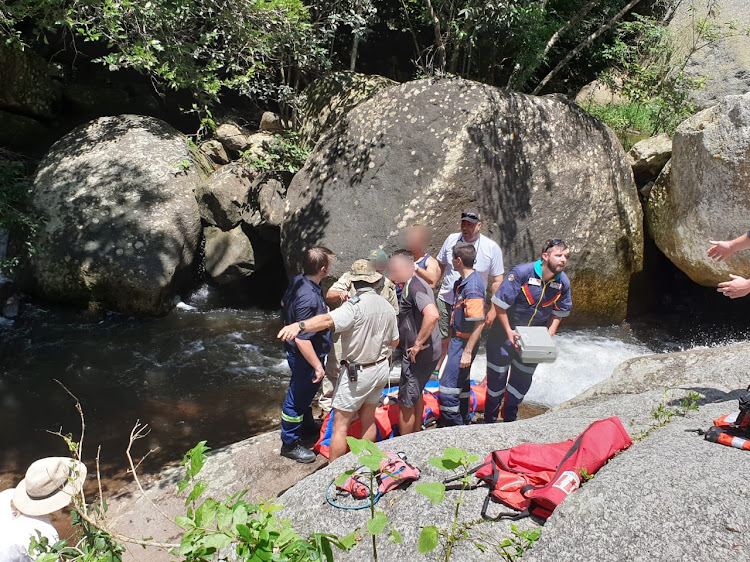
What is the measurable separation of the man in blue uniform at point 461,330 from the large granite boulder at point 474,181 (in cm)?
229

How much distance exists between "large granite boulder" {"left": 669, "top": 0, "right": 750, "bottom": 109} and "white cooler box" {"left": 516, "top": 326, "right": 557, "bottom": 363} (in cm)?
705

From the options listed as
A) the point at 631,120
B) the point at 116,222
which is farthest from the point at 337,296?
the point at 631,120

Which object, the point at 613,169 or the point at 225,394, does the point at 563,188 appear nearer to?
the point at 613,169

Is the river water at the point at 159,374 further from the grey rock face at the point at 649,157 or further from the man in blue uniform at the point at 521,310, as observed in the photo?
the grey rock face at the point at 649,157

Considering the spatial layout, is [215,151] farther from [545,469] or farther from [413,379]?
[545,469]

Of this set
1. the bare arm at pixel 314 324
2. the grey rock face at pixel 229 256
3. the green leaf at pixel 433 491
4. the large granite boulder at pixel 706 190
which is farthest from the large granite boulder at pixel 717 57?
the green leaf at pixel 433 491

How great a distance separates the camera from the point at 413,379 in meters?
4.41

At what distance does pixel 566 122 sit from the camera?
24.6ft

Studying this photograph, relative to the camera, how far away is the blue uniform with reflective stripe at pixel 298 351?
13.8 ft

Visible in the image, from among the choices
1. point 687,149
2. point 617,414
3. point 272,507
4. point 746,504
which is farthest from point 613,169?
point 272,507

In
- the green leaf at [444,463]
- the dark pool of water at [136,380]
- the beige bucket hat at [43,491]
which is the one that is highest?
the green leaf at [444,463]

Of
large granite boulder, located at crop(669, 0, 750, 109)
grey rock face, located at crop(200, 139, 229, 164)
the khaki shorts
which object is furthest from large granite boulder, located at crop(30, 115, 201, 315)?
large granite boulder, located at crop(669, 0, 750, 109)

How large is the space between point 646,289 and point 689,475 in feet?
20.6

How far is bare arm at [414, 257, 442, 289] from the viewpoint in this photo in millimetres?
5168
